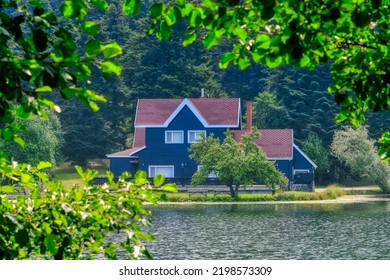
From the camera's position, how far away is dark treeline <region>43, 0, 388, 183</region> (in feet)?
210

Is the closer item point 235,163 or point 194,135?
point 235,163

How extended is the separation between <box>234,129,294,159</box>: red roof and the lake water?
867 cm

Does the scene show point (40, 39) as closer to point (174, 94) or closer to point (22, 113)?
point (22, 113)

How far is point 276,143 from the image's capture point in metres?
55.2

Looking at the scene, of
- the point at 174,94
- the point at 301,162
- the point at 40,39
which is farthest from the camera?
the point at 174,94

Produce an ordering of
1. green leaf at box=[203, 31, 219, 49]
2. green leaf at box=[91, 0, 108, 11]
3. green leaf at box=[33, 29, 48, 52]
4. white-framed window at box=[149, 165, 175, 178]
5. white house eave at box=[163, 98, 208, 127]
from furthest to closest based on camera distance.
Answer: white-framed window at box=[149, 165, 175, 178] < white house eave at box=[163, 98, 208, 127] < green leaf at box=[203, 31, 219, 49] < green leaf at box=[91, 0, 108, 11] < green leaf at box=[33, 29, 48, 52]

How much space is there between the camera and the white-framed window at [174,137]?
54703 millimetres

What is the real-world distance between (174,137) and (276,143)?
6320 mm

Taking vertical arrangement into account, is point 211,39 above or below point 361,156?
above

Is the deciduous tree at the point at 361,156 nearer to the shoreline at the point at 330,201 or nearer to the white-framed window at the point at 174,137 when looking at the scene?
the shoreline at the point at 330,201

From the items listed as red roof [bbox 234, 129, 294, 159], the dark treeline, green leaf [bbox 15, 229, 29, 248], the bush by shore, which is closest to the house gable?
red roof [bbox 234, 129, 294, 159]

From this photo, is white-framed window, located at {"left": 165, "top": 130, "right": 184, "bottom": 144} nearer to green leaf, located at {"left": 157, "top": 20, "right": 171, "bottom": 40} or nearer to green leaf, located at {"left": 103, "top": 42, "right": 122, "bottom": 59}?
green leaf, located at {"left": 157, "top": 20, "right": 171, "bottom": 40}

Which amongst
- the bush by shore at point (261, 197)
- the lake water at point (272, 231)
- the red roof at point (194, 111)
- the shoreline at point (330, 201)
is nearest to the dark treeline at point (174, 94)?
the red roof at point (194, 111)

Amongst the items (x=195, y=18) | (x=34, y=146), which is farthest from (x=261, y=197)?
(x=195, y=18)
